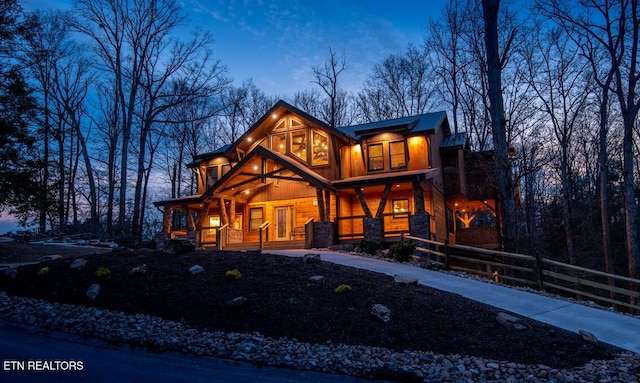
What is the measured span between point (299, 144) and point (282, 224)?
13.7ft

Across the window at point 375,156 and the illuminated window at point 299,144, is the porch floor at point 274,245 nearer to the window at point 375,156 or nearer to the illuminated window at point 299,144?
the illuminated window at point 299,144

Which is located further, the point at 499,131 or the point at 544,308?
the point at 499,131

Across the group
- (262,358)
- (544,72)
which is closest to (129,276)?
(262,358)

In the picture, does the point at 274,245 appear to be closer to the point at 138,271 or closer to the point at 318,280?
the point at 138,271

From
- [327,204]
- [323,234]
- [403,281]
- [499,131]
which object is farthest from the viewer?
[327,204]

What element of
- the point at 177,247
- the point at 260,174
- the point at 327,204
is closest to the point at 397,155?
the point at 327,204

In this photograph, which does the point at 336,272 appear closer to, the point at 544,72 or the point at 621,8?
the point at 621,8

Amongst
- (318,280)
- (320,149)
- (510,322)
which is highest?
(320,149)

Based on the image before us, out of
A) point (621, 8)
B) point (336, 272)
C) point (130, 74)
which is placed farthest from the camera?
point (130, 74)

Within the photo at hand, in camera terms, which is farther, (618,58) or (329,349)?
(618,58)

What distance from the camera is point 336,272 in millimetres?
9445

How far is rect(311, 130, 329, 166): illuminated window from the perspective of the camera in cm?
1977

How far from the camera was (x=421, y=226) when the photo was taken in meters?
15.4

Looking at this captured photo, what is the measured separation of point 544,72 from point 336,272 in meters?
16.6
